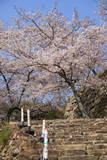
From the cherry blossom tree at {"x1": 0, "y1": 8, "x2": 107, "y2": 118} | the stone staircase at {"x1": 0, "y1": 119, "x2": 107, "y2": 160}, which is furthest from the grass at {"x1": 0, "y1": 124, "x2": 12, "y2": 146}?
the cherry blossom tree at {"x1": 0, "y1": 8, "x2": 107, "y2": 118}

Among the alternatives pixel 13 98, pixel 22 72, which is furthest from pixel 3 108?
pixel 22 72

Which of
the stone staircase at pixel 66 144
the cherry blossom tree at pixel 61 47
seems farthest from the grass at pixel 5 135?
the cherry blossom tree at pixel 61 47

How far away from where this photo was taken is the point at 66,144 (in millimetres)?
9492

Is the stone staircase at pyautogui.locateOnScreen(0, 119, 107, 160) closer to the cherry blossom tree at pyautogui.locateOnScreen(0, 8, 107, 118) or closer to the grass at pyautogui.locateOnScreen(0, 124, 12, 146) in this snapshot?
the grass at pyautogui.locateOnScreen(0, 124, 12, 146)

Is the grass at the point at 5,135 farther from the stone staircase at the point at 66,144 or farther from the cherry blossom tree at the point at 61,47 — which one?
the cherry blossom tree at the point at 61,47

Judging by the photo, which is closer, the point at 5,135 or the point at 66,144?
the point at 66,144

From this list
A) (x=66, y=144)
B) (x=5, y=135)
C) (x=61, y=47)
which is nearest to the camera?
(x=66, y=144)

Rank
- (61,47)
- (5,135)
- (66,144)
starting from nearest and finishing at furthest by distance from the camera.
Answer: (66,144), (5,135), (61,47)

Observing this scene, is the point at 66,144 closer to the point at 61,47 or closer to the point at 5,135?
the point at 5,135

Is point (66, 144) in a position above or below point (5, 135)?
below

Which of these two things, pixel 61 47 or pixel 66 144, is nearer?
pixel 66 144

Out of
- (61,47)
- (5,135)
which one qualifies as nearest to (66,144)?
(5,135)

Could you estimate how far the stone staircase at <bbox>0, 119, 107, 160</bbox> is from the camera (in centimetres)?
873

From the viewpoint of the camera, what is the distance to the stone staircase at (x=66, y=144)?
8.73 m
